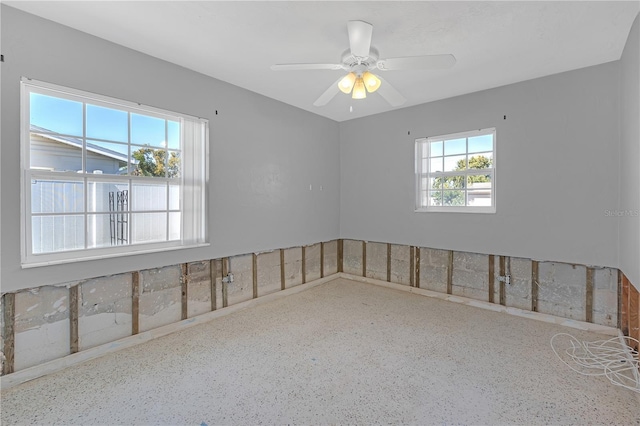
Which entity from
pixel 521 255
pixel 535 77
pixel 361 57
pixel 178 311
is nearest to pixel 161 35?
pixel 361 57

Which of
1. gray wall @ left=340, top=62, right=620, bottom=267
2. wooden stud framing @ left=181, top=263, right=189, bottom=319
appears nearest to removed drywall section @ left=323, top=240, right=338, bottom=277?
gray wall @ left=340, top=62, right=620, bottom=267

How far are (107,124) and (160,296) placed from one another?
1.70 meters

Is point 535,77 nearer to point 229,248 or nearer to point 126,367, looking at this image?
point 229,248

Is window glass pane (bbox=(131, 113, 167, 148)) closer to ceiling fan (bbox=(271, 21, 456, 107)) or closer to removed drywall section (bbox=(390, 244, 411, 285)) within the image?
ceiling fan (bbox=(271, 21, 456, 107))

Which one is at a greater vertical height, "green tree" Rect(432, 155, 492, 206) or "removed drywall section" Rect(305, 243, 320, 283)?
"green tree" Rect(432, 155, 492, 206)

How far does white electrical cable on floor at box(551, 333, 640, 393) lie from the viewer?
2.19 metres

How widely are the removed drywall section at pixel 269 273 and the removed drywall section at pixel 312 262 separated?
0.57 meters

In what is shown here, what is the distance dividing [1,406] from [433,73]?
4.43 meters

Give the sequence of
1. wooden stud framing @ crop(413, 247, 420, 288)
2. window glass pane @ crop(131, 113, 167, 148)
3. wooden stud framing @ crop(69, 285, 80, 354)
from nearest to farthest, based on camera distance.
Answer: wooden stud framing @ crop(69, 285, 80, 354) → window glass pane @ crop(131, 113, 167, 148) → wooden stud framing @ crop(413, 247, 420, 288)

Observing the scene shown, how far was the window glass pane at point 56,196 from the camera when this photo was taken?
89.7 inches

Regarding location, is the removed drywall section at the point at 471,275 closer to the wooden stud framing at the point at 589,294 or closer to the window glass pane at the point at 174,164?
the wooden stud framing at the point at 589,294

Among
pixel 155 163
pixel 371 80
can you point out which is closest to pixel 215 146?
pixel 155 163

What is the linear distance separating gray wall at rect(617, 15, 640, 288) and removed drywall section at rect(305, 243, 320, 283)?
3485 mm

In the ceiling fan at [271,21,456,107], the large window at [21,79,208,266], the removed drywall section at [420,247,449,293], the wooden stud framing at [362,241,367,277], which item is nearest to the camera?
the ceiling fan at [271,21,456,107]
